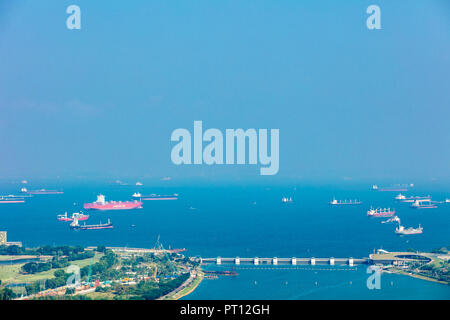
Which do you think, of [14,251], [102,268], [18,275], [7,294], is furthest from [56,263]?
[7,294]

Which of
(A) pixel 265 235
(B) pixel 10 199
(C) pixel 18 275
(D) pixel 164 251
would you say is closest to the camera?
(C) pixel 18 275

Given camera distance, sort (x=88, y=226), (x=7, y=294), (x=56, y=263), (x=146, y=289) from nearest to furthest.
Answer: (x=7, y=294), (x=146, y=289), (x=56, y=263), (x=88, y=226)

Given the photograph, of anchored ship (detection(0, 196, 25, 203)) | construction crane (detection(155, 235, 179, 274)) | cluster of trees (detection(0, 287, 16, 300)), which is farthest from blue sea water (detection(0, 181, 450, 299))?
cluster of trees (detection(0, 287, 16, 300))

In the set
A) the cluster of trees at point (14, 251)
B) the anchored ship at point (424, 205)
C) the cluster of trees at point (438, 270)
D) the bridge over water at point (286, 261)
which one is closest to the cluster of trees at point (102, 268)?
the bridge over water at point (286, 261)

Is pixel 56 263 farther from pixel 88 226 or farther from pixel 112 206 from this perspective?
pixel 112 206

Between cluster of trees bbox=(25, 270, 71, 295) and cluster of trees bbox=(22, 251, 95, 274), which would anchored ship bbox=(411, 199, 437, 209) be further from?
cluster of trees bbox=(25, 270, 71, 295)
